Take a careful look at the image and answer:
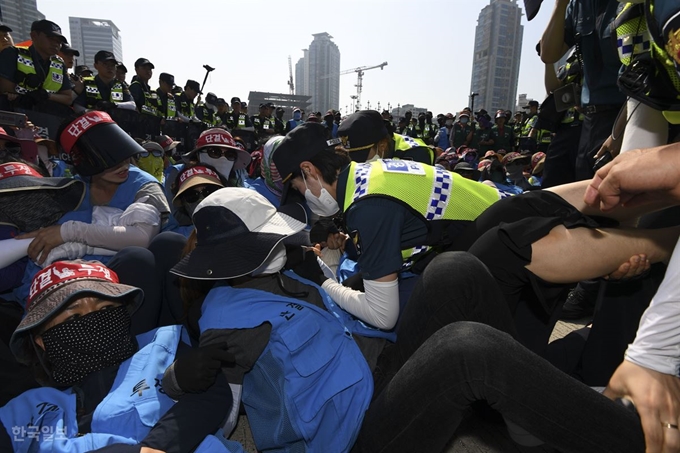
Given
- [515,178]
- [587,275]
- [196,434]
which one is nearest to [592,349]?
[587,275]

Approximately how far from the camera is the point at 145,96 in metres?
7.57

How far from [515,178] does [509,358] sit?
215 inches

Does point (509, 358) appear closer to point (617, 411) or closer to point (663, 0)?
point (617, 411)

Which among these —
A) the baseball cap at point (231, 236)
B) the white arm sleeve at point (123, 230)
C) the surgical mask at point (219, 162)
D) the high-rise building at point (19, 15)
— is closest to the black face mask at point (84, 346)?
the baseball cap at point (231, 236)

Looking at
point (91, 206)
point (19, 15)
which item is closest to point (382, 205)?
point (91, 206)

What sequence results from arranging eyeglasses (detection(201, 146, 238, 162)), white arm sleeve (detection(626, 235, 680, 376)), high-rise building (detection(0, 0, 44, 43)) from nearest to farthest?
white arm sleeve (detection(626, 235, 680, 376)) < eyeglasses (detection(201, 146, 238, 162)) < high-rise building (detection(0, 0, 44, 43))

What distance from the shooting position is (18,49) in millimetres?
4586

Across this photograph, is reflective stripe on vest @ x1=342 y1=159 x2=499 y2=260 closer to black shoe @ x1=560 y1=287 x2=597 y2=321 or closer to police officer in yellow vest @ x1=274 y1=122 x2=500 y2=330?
police officer in yellow vest @ x1=274 y1=122 x2=500 y2=330

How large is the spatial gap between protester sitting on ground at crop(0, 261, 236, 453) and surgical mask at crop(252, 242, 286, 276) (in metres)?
0.32

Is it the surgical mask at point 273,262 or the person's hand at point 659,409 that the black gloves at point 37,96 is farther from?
the person's hand at point 659,409

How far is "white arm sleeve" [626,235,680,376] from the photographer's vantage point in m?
0.82

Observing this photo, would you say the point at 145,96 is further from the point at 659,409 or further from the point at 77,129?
the point at 659,409

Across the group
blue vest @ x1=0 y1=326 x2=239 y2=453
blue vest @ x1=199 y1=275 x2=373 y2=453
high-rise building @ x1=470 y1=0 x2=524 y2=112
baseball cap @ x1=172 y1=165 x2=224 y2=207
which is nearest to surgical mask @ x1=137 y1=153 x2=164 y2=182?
baseball cap @ x1=172 y1=165 x2=224 y2=207

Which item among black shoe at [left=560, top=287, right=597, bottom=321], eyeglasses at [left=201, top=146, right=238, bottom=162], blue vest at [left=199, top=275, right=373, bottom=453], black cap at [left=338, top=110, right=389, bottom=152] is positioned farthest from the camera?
eyeglasses at [left=201, top=146, right=238, bottom=162]
